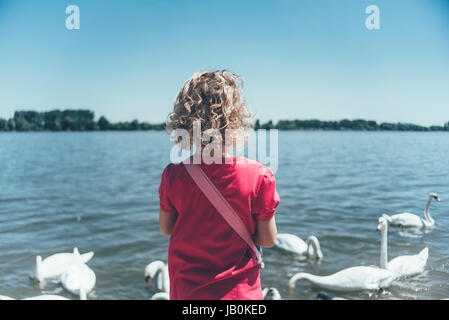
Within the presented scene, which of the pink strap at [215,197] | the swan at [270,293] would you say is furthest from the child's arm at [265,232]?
the swan at [270,293]

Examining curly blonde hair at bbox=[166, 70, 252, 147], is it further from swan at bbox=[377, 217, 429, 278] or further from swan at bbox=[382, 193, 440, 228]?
swan at bbox=[382, 193, 440, 228]

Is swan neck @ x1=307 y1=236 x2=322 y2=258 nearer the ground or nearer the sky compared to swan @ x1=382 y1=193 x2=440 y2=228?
nearer the ground

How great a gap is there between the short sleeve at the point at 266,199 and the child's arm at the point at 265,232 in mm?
36

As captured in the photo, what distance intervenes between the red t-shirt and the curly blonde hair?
0.21 meters

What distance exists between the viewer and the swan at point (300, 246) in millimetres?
6551

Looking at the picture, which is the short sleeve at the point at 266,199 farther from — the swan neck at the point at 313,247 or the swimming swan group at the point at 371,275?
the swan neck at the point at 313,247

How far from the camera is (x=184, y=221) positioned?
175cm

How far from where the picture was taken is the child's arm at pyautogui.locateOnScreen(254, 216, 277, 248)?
1.74 metres

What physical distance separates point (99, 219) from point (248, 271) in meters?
8.53

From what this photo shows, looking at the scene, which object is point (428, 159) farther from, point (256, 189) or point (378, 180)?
point (378, 180)

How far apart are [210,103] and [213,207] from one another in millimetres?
518

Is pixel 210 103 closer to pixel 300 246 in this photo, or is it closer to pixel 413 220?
pixel 300 246

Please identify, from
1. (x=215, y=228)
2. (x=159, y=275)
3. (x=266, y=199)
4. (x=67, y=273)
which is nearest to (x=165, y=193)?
(x=215, y=228)

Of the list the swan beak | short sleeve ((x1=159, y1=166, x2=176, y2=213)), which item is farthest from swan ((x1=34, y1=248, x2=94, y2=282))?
short sleeve ((x1=159, y1=166, x2=176, y2=213))
